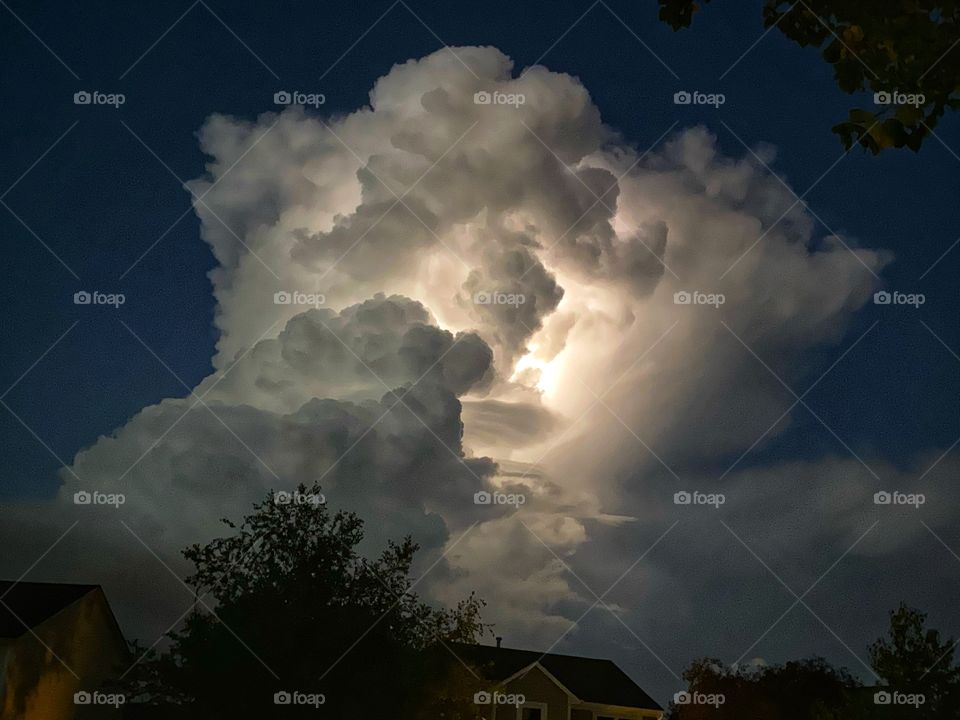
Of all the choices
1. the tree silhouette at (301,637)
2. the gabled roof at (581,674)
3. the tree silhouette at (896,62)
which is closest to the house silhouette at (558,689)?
the gabled roof at (581,674)

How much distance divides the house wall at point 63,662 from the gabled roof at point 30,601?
29 centimetres

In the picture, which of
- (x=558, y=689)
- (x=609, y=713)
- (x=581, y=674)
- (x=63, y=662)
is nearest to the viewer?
(x=63, y=662)

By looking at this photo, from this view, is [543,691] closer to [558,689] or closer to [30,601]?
[558,689]

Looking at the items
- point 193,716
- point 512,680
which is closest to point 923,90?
point 193,716

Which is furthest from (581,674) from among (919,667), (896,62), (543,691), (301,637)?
(896,62)

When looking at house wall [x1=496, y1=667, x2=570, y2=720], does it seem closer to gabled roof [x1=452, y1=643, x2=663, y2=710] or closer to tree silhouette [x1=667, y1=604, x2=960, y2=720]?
gabled roof [x1=452, y1=643, x2=663, y2=710]

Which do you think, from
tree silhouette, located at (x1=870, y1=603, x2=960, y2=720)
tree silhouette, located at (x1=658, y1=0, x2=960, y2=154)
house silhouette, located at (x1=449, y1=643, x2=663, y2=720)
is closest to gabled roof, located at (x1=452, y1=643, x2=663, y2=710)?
house silhouette, located at (x1=449, y1=643, x2=663, y2=720)

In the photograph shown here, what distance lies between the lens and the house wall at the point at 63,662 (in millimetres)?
35844

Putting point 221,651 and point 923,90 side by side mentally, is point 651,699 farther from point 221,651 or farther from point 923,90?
point 923,90

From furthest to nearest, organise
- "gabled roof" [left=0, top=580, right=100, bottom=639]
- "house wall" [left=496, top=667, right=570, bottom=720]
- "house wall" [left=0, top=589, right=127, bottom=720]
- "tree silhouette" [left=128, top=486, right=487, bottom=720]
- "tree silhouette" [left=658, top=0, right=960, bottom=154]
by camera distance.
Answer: "house wall" [left=496, top=667, right=570, bottom=720]
"gabled roof" [left=0, top=580, right=100, bottom=639]
"house wall" [left=0, top=589, right=127, bottom=720]
"tree silhouette" [left=128, top=486, right=487, bottom=720]
"tree silhouette" [left=658, top=0, right=960, bottom=154]

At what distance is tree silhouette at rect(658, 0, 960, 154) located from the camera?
8.02m

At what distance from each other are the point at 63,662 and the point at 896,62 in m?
39.3

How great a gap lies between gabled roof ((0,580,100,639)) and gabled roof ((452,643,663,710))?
19.3 metres

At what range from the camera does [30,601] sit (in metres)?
39.7
